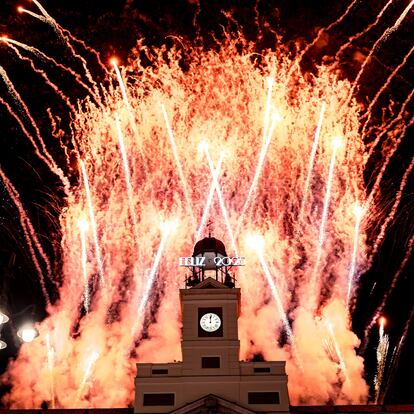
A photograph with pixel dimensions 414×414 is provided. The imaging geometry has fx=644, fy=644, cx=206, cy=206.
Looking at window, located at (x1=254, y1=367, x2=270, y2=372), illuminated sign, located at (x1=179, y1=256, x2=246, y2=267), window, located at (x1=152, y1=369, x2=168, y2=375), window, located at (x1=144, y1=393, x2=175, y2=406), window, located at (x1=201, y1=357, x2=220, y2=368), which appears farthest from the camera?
illuminated sign, located at (x1=179, y1=256, x2=246, y2=267)

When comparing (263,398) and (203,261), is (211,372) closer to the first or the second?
(263,398)

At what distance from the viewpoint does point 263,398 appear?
130 feet

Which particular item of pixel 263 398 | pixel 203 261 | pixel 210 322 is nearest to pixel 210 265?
pixel 203 261

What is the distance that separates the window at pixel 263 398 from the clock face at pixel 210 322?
4.92m

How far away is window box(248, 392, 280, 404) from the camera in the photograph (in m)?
39.3

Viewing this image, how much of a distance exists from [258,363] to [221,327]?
3355mm

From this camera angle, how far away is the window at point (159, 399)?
3929cm

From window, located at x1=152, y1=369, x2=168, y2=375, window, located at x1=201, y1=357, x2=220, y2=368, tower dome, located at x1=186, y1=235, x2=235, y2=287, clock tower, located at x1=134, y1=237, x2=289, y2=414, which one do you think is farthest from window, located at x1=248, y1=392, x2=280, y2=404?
tower dome, located at x1=186, y1=235, x2=235, y2=287

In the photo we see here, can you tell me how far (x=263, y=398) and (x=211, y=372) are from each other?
3623 mm

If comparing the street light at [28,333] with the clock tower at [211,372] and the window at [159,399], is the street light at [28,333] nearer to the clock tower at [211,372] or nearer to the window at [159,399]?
the clock tower at [211,372]

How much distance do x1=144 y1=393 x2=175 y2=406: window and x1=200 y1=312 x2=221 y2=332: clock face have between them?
4.91 m

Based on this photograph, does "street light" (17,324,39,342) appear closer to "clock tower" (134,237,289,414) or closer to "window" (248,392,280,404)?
"clock tower" (134,237,289,414)

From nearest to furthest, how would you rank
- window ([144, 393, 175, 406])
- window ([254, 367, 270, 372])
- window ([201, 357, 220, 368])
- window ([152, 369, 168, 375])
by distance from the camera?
window ([144, 393, 175, 406]), window ([152, 369, 168, 375]), window ([254, 367, 270, 372]), window ([201, 357, 220, 368])

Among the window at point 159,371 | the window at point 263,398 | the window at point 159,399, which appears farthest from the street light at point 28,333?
the window at point 263,398
